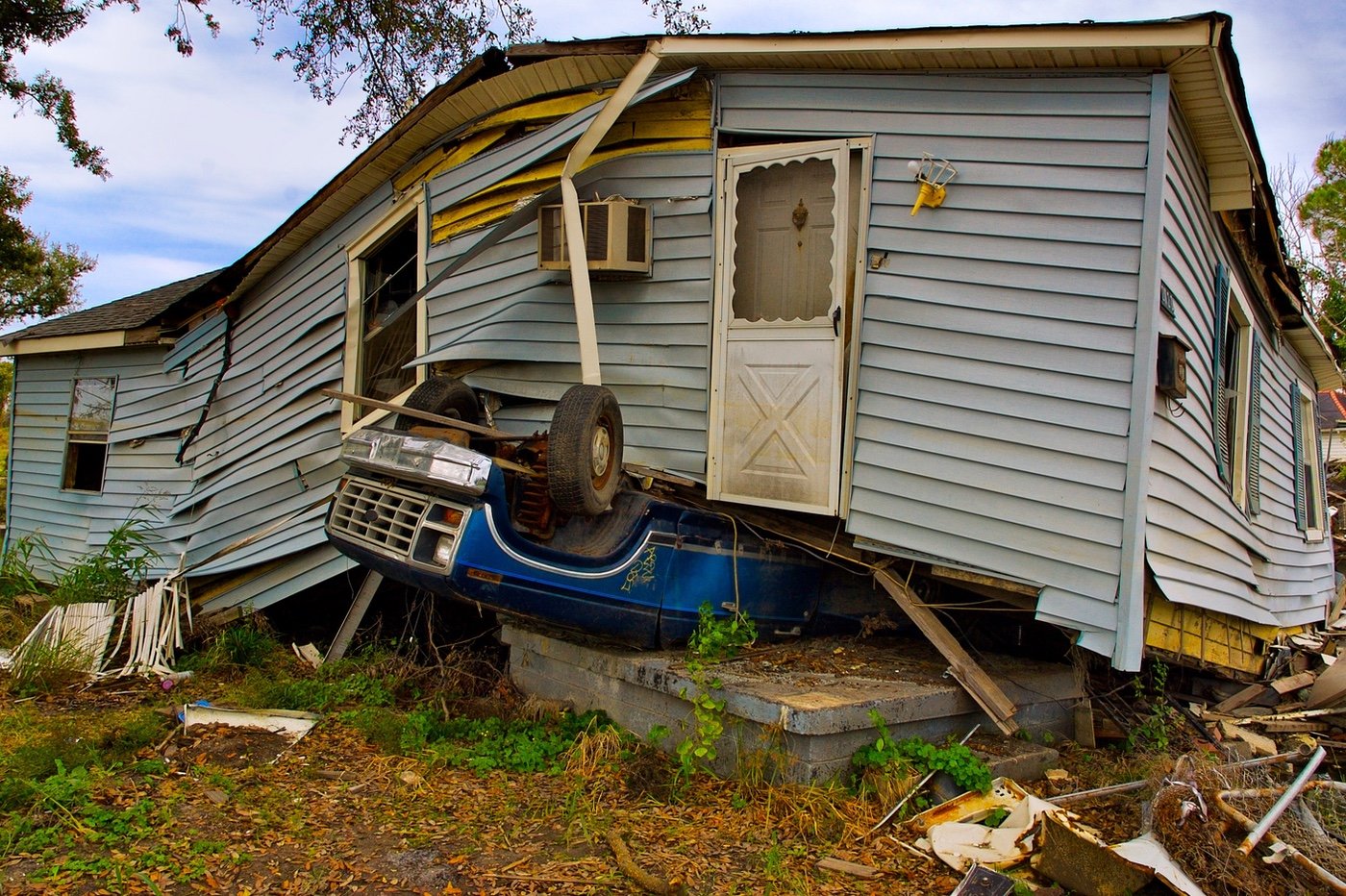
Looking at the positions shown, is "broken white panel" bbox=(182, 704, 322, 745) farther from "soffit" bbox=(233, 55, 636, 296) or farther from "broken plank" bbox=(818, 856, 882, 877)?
"soffit" bbox=(233, 55, 636, 296)

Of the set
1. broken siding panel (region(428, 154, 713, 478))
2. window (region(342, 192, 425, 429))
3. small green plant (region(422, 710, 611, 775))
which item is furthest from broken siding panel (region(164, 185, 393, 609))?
small green plant (region(422, 710, 611, 775))

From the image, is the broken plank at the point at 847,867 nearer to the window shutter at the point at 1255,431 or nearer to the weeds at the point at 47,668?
the window shutter at the point at 1255,431

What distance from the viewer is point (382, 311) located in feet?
29.6

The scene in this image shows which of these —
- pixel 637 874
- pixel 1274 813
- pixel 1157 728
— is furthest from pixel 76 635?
pixel 1274 813

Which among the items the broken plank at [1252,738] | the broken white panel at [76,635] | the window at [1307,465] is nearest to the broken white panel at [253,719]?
the broken white panel at [76,635]

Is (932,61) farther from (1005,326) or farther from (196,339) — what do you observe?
(196,339)

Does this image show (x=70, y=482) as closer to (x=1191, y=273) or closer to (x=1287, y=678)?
(x=1191, y=273)

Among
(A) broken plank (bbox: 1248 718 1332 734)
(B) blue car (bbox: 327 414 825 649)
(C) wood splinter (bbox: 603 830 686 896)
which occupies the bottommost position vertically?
(C) wood splinter (bbox: 603 830 686 896)

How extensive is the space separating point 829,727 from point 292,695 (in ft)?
11.8

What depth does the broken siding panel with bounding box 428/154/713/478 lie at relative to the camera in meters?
6.34

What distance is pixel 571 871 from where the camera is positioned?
3.99 m

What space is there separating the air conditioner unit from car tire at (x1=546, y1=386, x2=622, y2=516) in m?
1.28

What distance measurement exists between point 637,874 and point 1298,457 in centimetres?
851

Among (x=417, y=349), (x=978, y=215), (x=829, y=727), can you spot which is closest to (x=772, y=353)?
(x=978, y=215)
